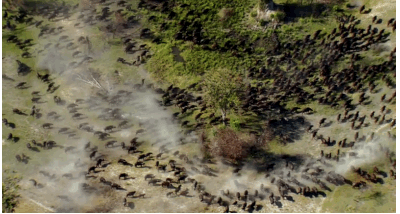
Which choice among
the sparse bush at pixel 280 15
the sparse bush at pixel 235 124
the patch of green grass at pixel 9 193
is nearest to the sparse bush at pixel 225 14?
the sparse bush at pixel 280 15

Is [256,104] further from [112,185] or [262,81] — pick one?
[112,185]

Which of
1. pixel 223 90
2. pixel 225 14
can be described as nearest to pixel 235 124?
pixel 223 90

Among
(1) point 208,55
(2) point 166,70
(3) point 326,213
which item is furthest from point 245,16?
(3) point 326,213

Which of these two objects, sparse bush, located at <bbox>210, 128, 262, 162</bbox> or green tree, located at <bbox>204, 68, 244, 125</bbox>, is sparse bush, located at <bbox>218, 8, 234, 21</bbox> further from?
sparse bush, located at <bbox>210, 128, 262, 162</bbox>

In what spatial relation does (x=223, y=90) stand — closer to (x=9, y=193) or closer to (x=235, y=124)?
(x=235, y=124)

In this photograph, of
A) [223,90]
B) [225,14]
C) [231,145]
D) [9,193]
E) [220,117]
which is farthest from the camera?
[225,14]

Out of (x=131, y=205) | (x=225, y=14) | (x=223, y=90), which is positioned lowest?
(x=131, y=205)
